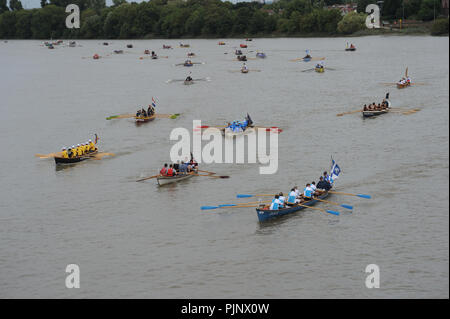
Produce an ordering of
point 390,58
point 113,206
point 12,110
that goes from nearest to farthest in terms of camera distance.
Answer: point 113,206 → point 12,110 → point 390,58

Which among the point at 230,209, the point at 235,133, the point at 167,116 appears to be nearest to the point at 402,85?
the point at 167,116

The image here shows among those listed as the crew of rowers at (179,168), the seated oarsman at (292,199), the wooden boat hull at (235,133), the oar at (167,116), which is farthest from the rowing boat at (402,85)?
the seated oarsman at (292,199)

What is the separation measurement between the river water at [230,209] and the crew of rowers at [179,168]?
1.01 meters

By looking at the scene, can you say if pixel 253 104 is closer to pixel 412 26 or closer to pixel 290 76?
pixel 290 76

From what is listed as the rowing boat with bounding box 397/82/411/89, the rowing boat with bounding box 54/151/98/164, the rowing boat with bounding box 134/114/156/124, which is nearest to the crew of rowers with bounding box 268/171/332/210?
the rowing boat with bounding box 54/151/98/164

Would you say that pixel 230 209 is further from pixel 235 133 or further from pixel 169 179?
pixel 235 133

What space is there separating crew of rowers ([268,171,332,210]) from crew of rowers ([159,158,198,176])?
9.94 metres

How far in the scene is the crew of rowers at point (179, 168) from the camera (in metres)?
44.9

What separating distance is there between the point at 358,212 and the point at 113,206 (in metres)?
16.6

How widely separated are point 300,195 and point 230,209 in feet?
15.3

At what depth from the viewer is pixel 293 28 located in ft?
636

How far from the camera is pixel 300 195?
38781 mm

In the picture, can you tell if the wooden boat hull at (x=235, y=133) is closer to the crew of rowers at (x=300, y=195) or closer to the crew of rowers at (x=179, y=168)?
the crew of rowers at (x=179, y=168)
